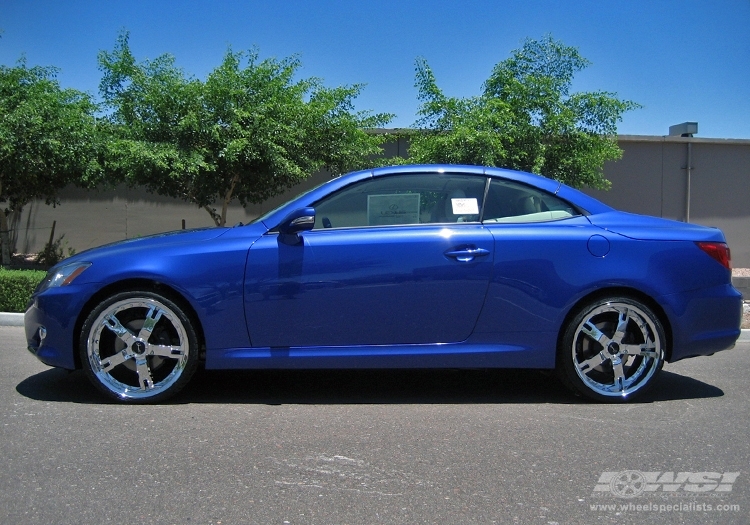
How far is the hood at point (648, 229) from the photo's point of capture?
188 inches

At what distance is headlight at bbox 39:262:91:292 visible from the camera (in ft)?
15.1

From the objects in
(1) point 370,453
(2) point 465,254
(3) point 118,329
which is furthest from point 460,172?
(3) point 118,329

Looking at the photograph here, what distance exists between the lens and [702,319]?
4770 millimetres

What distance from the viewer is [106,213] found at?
15.0 m

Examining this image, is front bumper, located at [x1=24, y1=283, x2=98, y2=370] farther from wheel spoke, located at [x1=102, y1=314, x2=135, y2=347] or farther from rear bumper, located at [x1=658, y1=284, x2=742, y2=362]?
rear bumper, located at [x1=658, y1=284, x2=742, y2=362]

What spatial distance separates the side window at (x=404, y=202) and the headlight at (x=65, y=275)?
1.56 m

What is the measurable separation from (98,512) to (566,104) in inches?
366

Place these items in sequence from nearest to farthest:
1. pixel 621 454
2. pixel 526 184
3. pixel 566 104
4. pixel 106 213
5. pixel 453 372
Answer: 1. pixel 621 454
2. pixel 526 184
3. pixel 453 372
4. pixel 566 104
5. pixel 106 213

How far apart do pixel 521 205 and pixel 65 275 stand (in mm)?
3084

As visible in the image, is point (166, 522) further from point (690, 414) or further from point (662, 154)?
point (662, 154)

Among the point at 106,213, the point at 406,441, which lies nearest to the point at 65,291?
the point at 406,441

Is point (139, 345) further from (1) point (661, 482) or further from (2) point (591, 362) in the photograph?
(1) point (661, 482)

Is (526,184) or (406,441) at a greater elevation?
(526,184)

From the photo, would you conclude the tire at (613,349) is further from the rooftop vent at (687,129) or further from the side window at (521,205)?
the rooftop vent at (687,129)
